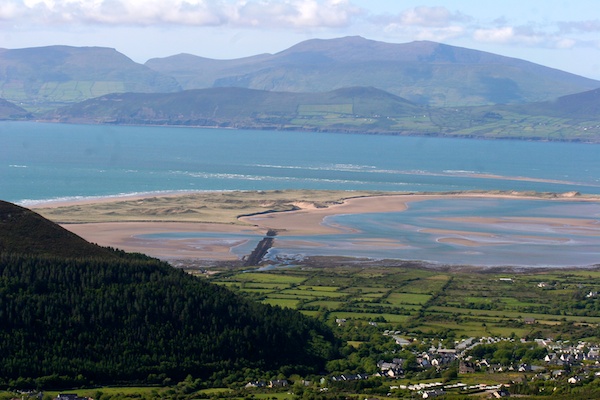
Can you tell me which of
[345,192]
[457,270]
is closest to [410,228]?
[457,270]

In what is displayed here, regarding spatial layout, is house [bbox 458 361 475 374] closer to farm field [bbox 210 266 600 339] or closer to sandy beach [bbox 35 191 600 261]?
farm field [bbox 210 266 600 339]

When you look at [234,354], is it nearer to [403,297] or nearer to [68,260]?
[68,260]

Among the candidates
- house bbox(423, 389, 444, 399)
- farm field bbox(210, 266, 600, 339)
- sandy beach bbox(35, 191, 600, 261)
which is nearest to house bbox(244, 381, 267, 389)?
house bbox(423, 389, 444, 399)

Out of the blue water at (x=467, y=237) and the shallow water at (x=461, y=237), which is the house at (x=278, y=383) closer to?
the shallow water at (x=461, y=237)

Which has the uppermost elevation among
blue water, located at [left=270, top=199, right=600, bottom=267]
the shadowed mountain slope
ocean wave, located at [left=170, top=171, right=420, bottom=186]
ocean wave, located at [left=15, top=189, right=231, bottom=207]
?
the shadowed mountain slope

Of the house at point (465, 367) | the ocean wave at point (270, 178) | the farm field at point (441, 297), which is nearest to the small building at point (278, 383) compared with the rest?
the house at point (465, 367)
